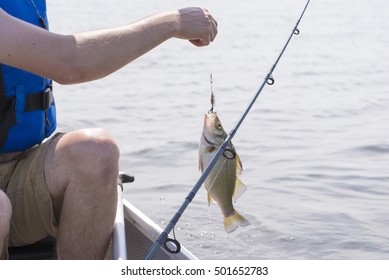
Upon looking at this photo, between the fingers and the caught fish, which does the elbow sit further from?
the caught fish

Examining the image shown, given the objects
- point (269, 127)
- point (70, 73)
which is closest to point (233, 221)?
point (70, 73)

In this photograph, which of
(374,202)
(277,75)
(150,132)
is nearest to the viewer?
(374,202)

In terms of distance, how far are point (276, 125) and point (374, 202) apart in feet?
9.81

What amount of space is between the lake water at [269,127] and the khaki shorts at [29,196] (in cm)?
239

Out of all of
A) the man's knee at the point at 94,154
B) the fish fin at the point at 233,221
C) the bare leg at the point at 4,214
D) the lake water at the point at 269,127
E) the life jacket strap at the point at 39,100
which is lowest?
the lake water at the point at 269,127

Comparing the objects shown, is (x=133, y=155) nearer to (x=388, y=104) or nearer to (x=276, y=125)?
(x=276, y=125)

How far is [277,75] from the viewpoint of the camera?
13023 millimetres

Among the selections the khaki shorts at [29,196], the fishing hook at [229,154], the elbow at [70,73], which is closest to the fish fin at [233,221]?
the fishing hook at [229,154]

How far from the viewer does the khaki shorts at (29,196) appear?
3.27 m

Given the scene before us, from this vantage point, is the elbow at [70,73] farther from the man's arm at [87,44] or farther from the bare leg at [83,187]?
the bare leg at [83,187]

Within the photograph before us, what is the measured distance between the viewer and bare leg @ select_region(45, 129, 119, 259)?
3162mm

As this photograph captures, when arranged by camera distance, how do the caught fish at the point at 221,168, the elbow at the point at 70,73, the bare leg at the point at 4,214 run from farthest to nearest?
the caught fish at the point at 221,168
the elbow at the point at 70,73
the bare leg at the point at 4,214
